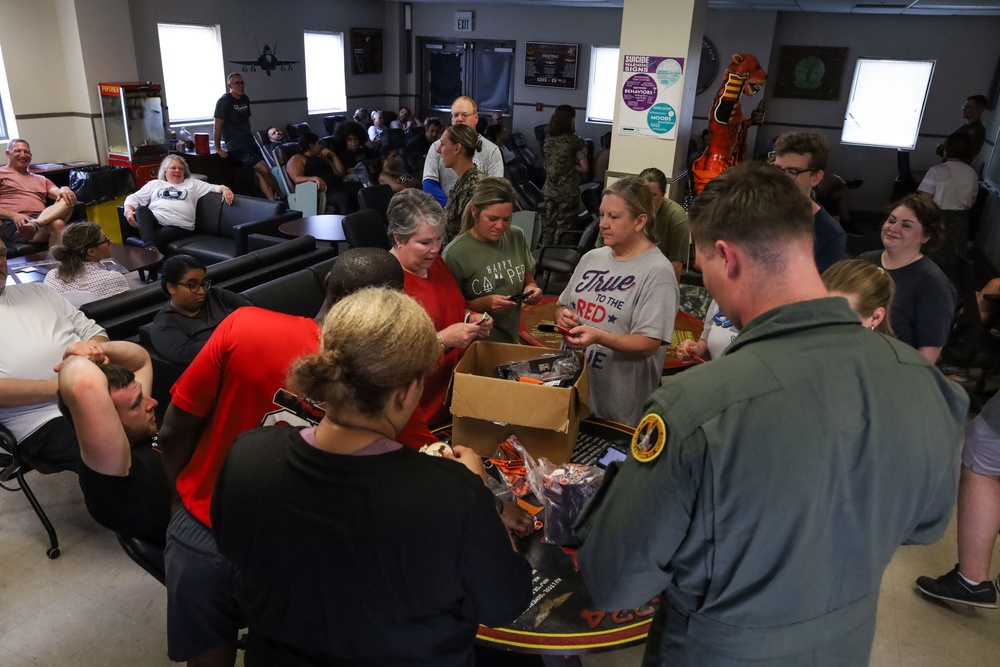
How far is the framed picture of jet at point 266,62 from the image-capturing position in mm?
10352

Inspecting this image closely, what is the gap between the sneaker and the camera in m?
2.73

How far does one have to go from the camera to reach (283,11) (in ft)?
35.4

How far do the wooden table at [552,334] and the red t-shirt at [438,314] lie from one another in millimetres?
1102

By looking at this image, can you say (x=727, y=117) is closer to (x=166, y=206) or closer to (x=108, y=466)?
(x=166, y=206)

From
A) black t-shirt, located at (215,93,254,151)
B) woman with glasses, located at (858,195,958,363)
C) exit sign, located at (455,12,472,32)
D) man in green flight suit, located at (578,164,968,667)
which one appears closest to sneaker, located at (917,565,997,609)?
woman with glasses, located at (858,195,958,363)

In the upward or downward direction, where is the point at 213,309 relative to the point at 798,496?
downward

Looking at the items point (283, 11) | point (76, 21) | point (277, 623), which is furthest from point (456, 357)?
point (283, 11)

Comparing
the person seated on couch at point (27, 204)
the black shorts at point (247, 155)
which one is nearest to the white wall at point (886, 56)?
the black shorts at point (247, 155)

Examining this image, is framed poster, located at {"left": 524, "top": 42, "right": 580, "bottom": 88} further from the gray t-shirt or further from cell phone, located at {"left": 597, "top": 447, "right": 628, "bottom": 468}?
cell phone, located at {"left": 597, "top": 447, "right": 628, "bottom": 468}

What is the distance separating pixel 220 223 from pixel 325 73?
6616mm

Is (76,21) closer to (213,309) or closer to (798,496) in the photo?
(213,309)

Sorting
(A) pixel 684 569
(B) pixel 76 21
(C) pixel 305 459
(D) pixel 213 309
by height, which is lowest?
(D) pixel 213 309

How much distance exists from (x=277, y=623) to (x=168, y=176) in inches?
242

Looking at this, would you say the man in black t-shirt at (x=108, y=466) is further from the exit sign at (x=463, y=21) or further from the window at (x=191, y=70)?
the exit sign at (x=463, y=21)
